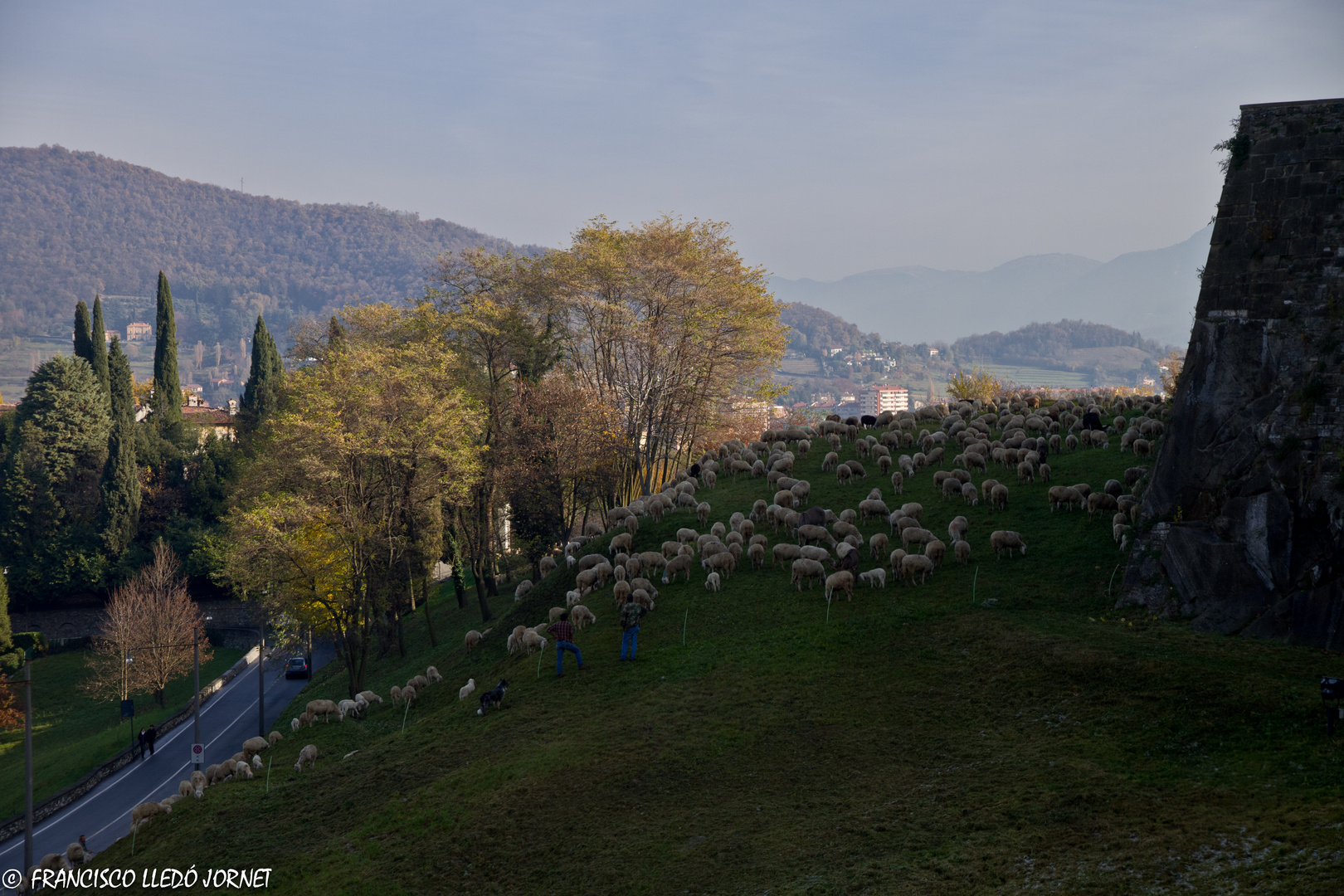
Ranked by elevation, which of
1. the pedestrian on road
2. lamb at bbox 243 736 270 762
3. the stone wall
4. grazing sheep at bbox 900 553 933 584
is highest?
the stone wall

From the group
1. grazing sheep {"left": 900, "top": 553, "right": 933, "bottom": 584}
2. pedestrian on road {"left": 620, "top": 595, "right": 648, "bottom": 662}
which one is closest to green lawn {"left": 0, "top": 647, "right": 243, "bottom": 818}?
pedestrian on road {"left": 620, "top": 595, "right": 648, "bottom": 662}

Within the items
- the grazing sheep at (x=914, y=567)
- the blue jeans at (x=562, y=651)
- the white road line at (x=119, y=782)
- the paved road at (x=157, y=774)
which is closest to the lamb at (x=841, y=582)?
the grazing sheep at (x=914, y=567)

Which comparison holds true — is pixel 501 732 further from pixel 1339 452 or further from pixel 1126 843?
pixel 1339 452

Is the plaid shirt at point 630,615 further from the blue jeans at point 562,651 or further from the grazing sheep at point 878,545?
the grazing sheep at point 878,545

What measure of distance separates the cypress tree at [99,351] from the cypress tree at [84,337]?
0.79ft

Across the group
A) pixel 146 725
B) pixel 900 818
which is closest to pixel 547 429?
pixel 146 725

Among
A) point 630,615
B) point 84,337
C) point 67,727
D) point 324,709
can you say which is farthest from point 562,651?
point 84,337

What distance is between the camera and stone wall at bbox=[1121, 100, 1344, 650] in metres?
17.8

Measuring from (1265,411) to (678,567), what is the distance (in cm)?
1540

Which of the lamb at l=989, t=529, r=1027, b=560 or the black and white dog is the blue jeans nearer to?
the black and white dog

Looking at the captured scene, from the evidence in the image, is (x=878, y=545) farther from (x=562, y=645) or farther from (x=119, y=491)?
(x=119, y=491)

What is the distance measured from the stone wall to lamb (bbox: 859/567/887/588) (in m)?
5.56

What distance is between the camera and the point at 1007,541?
23250 mm

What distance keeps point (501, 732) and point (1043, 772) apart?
1153 centimetres
